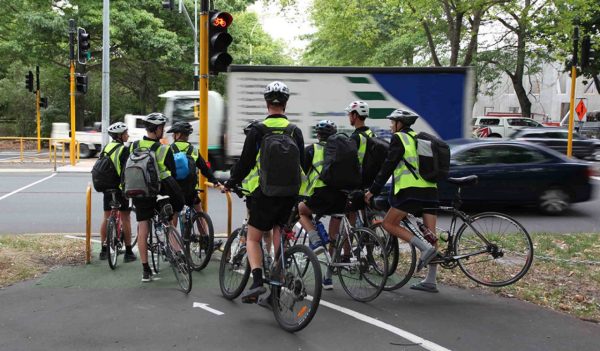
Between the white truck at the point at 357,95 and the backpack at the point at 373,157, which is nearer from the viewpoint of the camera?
the backpack at the point at 373,157

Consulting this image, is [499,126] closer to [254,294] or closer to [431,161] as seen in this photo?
[431,161]

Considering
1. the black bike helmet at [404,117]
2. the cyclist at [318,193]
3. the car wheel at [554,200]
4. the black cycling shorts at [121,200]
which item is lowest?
the car wheel at [554,200]

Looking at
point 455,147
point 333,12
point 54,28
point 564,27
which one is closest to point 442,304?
point 455,147

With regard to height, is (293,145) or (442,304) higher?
(293,145)

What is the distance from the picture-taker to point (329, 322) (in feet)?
15.1

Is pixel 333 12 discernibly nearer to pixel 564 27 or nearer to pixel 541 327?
pixel 564 27

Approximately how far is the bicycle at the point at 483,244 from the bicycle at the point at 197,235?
206 centimetres

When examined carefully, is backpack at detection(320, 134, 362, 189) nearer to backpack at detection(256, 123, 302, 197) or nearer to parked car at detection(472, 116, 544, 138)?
backpack at detection(256, 123, 302, 197)

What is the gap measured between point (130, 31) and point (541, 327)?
26.1 meters

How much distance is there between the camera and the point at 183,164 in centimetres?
630

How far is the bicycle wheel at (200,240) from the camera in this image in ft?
20.6

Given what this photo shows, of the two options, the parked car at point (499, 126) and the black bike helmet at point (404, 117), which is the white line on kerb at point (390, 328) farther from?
the parked car at point (499, 126)

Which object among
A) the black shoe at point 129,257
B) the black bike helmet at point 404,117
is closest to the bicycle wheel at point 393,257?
the black bike helmet at point 404,117

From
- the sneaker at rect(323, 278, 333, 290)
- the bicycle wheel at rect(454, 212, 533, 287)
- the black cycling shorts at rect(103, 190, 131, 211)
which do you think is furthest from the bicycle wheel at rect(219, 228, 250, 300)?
the bicycle wheel at rect(454, 212, 533, 287)
